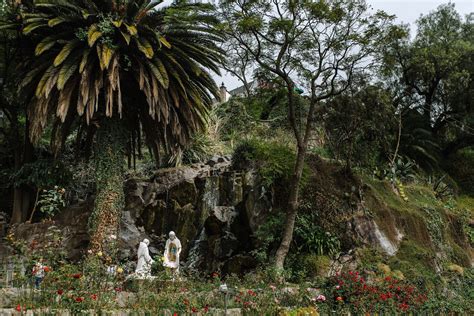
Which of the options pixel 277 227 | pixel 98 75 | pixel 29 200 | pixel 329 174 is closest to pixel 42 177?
pixel 29 200

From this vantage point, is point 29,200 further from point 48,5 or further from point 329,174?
point 329,174

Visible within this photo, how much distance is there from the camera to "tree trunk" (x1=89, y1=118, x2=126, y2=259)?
1148cm

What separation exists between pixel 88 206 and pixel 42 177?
2155 millimetres

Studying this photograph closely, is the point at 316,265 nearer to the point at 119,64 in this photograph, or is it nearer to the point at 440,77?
the point at 119,64

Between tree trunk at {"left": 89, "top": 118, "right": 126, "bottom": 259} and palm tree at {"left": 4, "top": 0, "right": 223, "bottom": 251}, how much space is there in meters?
0.02

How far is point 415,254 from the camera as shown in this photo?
1300 cm

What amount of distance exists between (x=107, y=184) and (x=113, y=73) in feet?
8.57

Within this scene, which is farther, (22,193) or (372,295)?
(22,193)

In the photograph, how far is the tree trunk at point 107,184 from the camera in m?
11.5

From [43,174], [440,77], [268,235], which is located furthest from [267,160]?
[440,77]

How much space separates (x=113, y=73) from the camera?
11.4 meters

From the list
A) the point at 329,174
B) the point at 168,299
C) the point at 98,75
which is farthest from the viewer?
the point at 329,174

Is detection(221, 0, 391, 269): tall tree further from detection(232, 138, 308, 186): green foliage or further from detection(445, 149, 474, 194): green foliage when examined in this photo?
detection(445, 149, 474, 194): green foliage

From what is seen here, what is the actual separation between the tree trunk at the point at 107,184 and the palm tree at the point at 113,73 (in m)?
0.02
